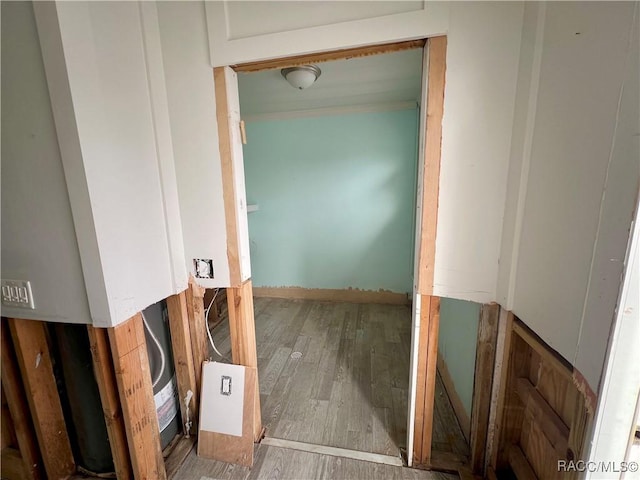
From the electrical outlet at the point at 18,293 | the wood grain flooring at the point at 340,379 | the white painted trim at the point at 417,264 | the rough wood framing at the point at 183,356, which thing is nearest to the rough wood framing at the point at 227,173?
the rough wood framing at the point at 183,356

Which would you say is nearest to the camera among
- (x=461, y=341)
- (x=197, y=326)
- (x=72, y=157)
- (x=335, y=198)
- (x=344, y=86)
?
(x=72, y=157)

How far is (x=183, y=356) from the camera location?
4.38ft

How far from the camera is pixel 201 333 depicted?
1.37m

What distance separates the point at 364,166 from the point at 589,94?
230 centimetres

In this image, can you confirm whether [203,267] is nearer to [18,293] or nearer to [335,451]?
[18,293]

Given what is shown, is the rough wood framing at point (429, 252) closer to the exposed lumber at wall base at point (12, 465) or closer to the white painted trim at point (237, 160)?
A: the white painted trim at point (237, 160)

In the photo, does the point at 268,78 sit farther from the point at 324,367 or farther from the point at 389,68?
the point at 324,367

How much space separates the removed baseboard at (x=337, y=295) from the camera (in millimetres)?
3074

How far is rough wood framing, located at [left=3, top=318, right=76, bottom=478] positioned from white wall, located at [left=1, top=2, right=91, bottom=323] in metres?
0.19

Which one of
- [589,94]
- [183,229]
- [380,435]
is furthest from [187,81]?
[380,435]

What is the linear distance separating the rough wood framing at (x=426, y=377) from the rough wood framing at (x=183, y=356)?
118 cm

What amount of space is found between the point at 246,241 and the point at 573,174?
1217mm

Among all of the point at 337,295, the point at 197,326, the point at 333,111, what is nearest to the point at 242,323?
the point at 197,326

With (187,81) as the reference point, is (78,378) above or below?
below
